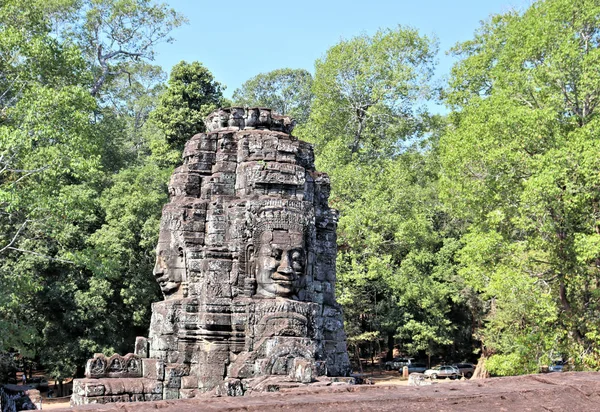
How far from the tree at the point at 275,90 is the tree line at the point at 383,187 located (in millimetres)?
9881

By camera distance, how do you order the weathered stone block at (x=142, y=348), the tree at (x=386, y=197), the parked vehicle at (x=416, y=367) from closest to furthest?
the weathered stone block at (x=142, y=348) < the tree at (x=386, y=197) < the parked vehicle at (x=416, y=367)

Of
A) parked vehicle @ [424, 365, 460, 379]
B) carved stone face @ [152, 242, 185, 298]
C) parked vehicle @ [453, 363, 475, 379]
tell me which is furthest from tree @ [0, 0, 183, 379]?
parked vehicle @ [453, 363, 475, 379]

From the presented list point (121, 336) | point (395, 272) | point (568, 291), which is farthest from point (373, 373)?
point (568, 291)

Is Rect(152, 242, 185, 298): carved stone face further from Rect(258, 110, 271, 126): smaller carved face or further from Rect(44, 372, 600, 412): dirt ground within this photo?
Rect(44, 372, 600, 412): dirt ground

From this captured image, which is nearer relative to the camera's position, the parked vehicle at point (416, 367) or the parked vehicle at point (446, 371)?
the parked vehicle at point (446, 371)

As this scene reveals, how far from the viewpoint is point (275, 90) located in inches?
1826

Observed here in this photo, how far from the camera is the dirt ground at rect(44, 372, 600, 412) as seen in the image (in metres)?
4.79

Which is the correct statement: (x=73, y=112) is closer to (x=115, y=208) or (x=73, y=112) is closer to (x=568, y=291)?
(x=115, y=208)

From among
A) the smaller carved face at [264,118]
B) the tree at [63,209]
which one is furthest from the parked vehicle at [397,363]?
the smaller carved face at [264,118]

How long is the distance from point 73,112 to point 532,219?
11442 mm

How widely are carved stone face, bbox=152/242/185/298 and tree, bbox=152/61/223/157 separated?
55.5 ft

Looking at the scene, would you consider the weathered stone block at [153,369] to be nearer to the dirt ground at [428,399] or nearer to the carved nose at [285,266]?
the carved nose at [285,266]

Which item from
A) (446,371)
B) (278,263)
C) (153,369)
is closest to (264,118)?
(278,263)

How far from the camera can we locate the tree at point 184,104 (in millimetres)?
29078
